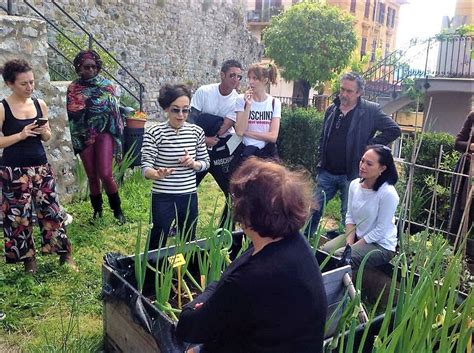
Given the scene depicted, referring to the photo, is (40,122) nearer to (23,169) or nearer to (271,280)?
(23,169)

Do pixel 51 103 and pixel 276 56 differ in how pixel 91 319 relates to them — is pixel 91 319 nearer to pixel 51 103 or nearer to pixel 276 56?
pixel 51 103

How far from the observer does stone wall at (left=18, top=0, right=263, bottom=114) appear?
10234mm

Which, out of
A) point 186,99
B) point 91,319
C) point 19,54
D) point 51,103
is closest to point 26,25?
point 19,54

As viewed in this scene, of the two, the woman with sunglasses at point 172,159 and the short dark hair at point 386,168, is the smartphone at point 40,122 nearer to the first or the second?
the woman with sunglasses at point 172,159

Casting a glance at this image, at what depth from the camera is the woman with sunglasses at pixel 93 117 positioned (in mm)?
4086

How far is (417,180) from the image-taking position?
16.7 ft

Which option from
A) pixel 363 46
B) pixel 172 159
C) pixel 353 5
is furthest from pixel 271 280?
pixel 363 46

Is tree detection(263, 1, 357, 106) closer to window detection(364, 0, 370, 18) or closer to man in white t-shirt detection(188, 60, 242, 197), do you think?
man in white t-shirt detection(188, 60, 242, 197)

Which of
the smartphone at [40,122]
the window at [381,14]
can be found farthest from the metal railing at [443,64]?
the window at [381,14]

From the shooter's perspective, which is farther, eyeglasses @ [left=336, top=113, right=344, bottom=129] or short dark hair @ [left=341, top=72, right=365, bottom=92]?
eyeglasses @ [left=336, top=113, right=344, bottom=129]

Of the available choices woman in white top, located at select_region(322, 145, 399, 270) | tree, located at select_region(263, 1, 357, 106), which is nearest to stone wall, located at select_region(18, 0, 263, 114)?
tree, located at select_region(263, 1, 357, 106)

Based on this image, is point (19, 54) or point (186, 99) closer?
point (186, 99)

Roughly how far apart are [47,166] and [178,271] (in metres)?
1.52

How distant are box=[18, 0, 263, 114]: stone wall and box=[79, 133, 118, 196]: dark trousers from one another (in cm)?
500
